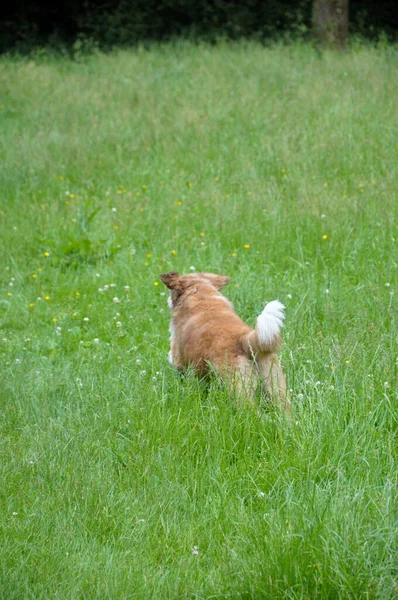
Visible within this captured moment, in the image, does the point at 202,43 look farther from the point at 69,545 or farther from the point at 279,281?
the point at 69,545

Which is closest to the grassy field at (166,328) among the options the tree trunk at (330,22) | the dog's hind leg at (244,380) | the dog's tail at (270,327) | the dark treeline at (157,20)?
the dog's hind leg at (244,380)

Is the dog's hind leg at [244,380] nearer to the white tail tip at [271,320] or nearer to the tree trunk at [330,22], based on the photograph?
the white tail tip at [271,320]

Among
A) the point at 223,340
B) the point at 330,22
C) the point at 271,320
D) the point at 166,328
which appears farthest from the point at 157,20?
the point at 271,320

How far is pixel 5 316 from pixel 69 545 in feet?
12.3

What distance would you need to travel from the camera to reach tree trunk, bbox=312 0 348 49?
15214 millimetres

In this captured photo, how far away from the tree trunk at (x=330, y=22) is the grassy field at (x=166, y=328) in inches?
67.0

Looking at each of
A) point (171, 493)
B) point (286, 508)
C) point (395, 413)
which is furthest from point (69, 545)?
point (395, 413)

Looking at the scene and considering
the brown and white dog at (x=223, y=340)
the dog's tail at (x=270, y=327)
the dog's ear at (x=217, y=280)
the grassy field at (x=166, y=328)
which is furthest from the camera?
the dog's ear at (x=217, y=280)

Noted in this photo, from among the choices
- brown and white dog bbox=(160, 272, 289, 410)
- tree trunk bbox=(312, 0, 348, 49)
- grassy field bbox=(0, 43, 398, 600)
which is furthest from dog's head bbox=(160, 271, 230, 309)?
tree trunk bbox=(312, 0, 348, 49)

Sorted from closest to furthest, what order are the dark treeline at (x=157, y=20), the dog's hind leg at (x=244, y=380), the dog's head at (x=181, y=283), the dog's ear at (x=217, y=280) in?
the dog's hind leg at (x=244, y=380) → the dog's head at (x=181, y=283) → the dog's ear at (x=217, y=280) → the dark treeline at (x=157, y=20)

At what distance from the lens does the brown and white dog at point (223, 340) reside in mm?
4402

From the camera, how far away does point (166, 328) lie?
6.73 m

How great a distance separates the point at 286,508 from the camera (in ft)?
12.2

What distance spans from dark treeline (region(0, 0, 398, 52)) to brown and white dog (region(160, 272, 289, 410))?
14.3 m
